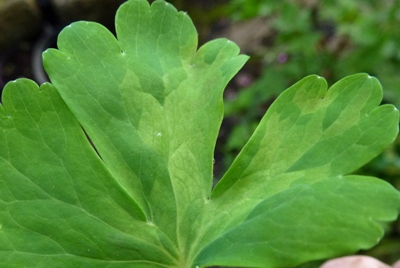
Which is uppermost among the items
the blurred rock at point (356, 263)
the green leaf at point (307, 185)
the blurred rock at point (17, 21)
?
the blurred rock at point (17, 21)

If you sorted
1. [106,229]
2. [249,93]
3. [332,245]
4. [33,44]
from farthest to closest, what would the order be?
1. [33,44]
2. [249,93]
3. [106,229]
4. [332,245]

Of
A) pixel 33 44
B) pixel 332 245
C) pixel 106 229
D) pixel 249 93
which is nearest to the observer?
pixel 332 245

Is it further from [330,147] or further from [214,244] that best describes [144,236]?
[330,147]

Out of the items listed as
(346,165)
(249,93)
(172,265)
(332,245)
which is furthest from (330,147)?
(249,93)

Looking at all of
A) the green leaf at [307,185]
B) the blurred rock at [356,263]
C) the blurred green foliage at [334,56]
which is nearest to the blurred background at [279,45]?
the blurred green foliage at [334,56]

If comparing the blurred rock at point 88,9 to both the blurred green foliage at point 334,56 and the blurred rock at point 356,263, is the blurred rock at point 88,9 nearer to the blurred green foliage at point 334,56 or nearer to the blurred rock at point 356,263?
the blurred green foliage at point 334,56

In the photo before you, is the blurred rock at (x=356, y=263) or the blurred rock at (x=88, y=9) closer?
the blurred rock at (x=356, y=263)

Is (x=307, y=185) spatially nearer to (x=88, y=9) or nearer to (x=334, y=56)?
(x=334, y=56)
